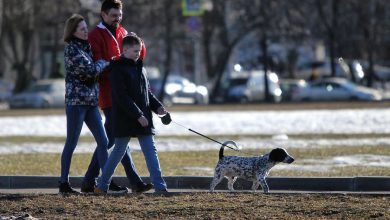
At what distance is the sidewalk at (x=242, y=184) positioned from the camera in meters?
12.1

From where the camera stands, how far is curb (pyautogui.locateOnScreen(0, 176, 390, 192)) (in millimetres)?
12062

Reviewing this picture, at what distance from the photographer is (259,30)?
55.5 meters

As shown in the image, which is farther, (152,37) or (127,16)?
(152,37)

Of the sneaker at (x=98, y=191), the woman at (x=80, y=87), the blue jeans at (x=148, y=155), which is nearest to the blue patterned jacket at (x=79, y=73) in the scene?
the woman at (x=80, y=87)

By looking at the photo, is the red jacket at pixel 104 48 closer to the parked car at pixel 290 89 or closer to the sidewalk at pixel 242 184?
the sidewalk at pixel 242 184

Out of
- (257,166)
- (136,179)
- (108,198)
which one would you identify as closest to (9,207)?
(108,198)

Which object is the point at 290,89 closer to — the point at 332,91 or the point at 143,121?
the point at 332,91

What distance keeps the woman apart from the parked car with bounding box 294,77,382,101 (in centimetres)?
4167

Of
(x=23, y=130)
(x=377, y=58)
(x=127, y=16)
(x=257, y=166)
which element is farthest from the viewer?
(x=377, y=58)

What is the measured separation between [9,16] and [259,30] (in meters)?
12.6

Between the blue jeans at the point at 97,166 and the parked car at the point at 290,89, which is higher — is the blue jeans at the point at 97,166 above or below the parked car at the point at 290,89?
above

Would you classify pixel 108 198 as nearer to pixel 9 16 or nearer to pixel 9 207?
pixel 9 207

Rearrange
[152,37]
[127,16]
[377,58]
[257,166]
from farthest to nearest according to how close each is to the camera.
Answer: [377,58] → [152,37] → [127,16] → [257,166]

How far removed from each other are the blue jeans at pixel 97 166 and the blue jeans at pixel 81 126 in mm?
148
